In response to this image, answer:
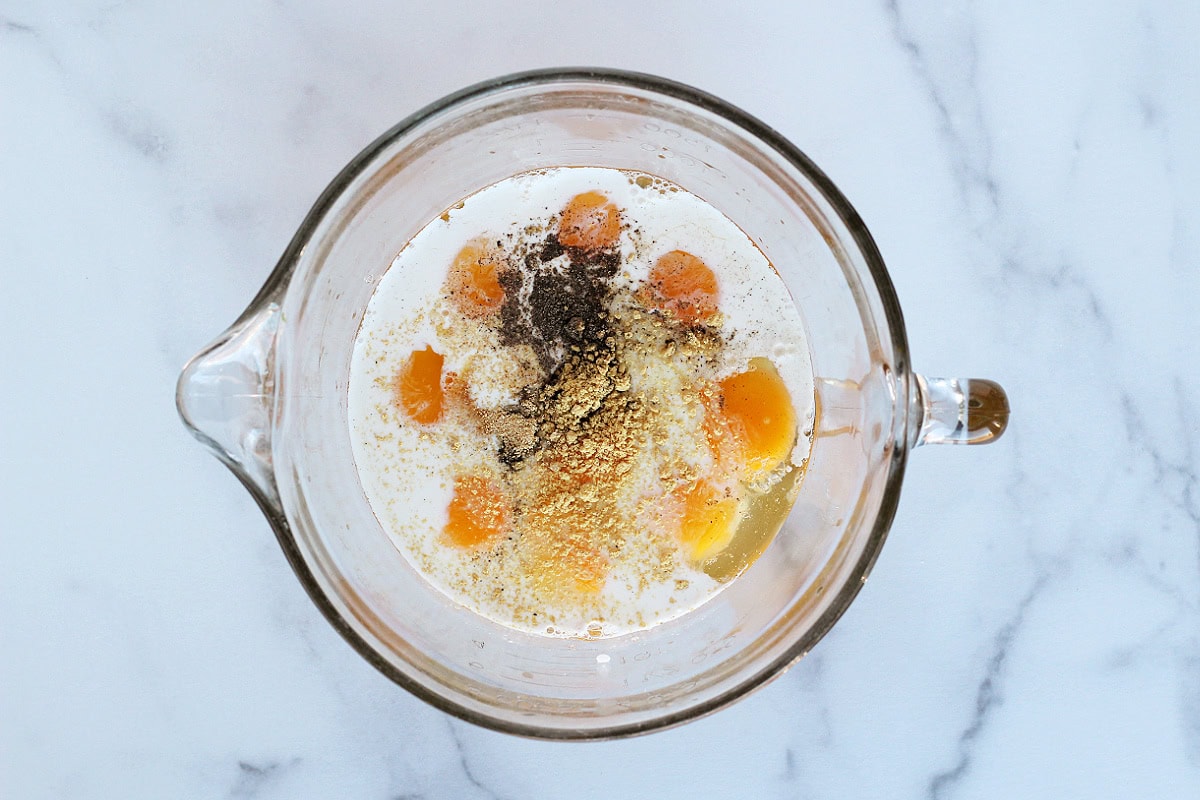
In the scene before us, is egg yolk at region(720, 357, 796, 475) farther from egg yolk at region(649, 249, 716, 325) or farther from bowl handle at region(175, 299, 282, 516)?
bowl handle at region(175, 299, 282, 516)

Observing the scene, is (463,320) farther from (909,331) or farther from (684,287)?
(909,331)

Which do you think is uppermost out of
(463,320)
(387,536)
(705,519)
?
(463,320)

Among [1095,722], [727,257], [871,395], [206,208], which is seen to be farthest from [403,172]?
[1095,722]

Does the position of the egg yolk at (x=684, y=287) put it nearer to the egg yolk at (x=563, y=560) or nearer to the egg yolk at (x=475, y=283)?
the egg yolk at (x=475, y=283)

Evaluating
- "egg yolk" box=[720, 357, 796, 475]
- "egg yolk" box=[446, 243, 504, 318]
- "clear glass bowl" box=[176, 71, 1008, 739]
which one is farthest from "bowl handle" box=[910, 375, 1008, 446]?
"egg yolk" box=[446, 243, 504, 318]

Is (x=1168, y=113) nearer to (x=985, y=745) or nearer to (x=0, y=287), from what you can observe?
(x=985, y=745)

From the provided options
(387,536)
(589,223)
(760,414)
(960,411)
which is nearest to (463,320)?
(589,223)
